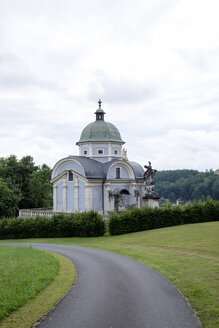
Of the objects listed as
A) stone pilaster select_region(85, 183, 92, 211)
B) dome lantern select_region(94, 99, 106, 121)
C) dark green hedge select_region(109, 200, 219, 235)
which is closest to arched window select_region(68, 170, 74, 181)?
stone pilaster select_region(85, 183, 92, 211)

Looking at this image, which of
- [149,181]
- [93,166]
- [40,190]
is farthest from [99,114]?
[40,190]

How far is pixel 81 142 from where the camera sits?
180 ft

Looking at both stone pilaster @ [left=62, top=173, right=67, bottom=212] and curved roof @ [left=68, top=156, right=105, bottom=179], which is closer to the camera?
curved roof @ [left=68, top=156, right=105, bottom=179]

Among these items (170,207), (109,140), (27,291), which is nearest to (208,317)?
(27,291)

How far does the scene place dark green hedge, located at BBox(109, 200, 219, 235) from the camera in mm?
36469

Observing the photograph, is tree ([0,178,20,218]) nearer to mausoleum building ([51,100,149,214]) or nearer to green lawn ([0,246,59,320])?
mausoleum building ([51,100,149,214])

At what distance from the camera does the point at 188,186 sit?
433ft

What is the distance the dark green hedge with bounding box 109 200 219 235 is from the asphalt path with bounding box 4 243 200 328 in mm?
19672

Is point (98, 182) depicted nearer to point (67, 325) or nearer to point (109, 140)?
point (109, 140)

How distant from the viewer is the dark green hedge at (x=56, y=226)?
3631 centimetres

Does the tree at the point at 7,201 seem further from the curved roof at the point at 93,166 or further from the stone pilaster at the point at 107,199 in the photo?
the stone pilaster at the point at 107,199

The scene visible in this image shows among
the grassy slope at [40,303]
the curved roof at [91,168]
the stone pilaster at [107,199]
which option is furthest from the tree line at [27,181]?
the grassy slope at [40,303]

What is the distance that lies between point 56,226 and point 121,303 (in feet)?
89.8

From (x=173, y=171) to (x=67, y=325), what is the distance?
15258cm
